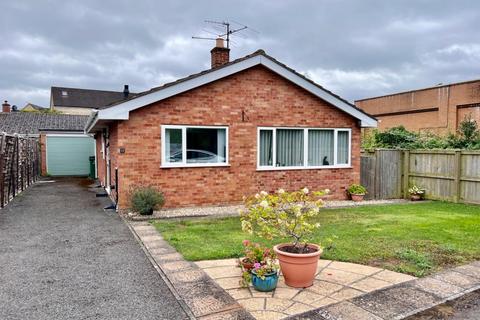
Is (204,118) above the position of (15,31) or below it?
below

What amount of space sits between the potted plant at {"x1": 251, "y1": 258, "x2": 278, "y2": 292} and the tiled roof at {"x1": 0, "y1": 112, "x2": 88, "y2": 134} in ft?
70.8

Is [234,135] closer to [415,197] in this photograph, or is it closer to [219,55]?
[219,55]

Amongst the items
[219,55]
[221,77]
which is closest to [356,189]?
[221,77]

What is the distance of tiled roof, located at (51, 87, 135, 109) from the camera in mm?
48000

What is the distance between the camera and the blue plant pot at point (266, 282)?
14.6ft

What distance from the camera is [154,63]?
25.2 metres

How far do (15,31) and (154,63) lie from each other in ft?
35.5

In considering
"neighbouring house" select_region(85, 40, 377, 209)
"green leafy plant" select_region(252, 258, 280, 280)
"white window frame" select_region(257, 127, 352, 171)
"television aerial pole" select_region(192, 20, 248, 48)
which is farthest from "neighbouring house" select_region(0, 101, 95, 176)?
"green leafy plant" select_region(252, 258, 280, 280)

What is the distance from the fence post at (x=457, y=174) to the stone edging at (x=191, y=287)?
9.78m

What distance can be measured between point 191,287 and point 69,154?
20641 mm

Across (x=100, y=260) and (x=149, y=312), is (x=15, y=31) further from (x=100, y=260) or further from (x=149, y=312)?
(x=149, y=312)

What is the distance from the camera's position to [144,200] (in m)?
9.33

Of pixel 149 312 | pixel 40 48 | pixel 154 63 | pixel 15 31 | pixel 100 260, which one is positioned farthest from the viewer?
pixel 154 63

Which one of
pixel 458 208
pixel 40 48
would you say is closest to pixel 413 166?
pixel 458 208
